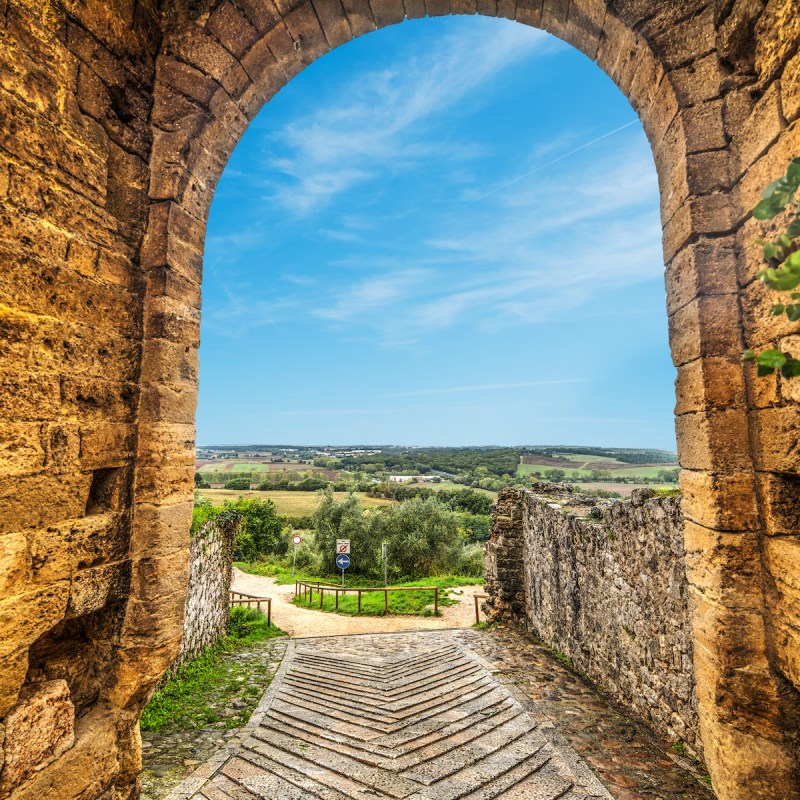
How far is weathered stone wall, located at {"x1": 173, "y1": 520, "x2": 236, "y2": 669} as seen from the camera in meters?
7.26

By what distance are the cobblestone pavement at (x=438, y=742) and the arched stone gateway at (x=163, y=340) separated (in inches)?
85.9

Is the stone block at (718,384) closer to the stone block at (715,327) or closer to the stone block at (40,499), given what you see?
the stone block at (715,327)

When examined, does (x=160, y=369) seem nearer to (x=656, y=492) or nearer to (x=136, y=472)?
(x=136, y=472)

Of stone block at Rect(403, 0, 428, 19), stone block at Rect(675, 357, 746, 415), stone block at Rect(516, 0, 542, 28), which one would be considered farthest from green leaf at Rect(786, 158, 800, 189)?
stone block at Rect(403, 0, 428, 19)

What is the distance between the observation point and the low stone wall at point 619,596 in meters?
4.41

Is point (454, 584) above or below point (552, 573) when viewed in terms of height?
below

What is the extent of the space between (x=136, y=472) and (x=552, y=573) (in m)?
7.27

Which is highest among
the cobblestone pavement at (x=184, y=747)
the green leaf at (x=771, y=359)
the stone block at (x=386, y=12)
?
the stone block at (x=386, y=12)

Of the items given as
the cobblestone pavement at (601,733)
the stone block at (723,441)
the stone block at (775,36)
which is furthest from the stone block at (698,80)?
the cobblestone pavement at (601,733)

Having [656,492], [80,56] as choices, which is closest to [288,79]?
[80,56]

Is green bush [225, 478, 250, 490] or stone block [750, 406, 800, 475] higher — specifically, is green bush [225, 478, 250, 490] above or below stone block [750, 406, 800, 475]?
below

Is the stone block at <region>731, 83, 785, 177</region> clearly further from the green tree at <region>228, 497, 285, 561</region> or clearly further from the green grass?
the green tree at <region>228, 497, 285, 561</region>

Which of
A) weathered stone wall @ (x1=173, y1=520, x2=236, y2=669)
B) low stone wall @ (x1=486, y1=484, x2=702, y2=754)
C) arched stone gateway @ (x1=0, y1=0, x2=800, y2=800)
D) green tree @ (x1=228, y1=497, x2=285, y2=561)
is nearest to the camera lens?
arched stone gateway @ (x1=0, y1=0, x2=800, y2=800)

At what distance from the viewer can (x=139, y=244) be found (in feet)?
8.56
